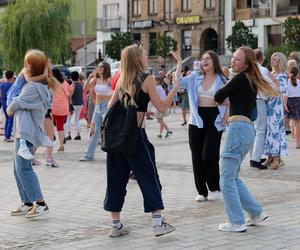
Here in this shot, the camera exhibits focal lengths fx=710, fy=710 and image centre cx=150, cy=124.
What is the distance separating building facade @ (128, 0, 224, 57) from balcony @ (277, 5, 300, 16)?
440 centimetres

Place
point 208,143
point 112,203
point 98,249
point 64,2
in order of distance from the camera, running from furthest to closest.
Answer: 1. point 64,2
2. point 208,143
3. point 112,203
4. point 98,249

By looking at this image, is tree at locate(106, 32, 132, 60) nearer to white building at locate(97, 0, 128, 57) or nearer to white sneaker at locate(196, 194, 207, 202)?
white building at locate(97, 0, 128, 57)

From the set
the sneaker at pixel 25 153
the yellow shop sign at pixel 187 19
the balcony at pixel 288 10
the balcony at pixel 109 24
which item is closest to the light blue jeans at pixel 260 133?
the sneaker at pixel 25 153

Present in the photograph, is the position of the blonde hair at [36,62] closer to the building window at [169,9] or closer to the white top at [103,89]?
the white top at [103,89]

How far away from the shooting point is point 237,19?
166 feet

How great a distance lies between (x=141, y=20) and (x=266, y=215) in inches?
2024

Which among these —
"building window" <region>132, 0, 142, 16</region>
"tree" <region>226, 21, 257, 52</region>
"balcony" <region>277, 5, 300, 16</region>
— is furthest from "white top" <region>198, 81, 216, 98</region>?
"building window" <region>132, 0, 142, 16</region>

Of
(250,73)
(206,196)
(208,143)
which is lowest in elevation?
(206,196)

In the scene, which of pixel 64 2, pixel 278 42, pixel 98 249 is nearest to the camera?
pixel 98 249

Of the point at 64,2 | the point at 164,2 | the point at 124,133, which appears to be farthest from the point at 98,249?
the point at 164,2

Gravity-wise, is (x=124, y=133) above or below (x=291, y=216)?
above

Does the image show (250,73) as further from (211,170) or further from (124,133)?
(211,170)

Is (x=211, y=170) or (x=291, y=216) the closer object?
(x=291, y=216)

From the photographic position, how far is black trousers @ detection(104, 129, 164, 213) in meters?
6.84
